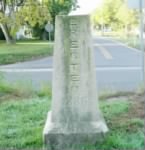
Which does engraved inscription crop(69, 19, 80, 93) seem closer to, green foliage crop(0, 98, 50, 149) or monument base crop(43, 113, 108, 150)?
monument base crop(43, 113, 108, 150)

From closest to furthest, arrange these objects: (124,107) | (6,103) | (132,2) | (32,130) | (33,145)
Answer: (33,145) < (32,130) < (124,107) < (6,103) < (132,2)

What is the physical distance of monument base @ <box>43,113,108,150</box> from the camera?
5.59 m

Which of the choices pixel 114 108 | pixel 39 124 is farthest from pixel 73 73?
pixel 114 108

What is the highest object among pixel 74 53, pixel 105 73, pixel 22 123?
pixel 74 53

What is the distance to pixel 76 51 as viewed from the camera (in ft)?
19.1

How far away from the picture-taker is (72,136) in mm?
5656

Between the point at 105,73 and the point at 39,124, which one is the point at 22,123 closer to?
the point at 39,124

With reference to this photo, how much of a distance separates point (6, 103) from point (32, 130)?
2479 millimetres

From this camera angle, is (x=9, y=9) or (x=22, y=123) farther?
(x=9, y=9)

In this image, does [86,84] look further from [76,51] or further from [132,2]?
[132,2]

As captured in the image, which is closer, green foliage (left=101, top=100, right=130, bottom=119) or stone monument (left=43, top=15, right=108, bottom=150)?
stone monument (left=43, top=15, right=108, bottom=150)

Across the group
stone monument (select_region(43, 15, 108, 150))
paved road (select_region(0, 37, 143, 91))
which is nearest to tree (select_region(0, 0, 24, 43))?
paved road (select_region(0, 37, 143, 91))

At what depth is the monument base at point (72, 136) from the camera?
5.59 meters

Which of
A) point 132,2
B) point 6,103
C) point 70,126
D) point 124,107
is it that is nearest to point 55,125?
point 70,126
